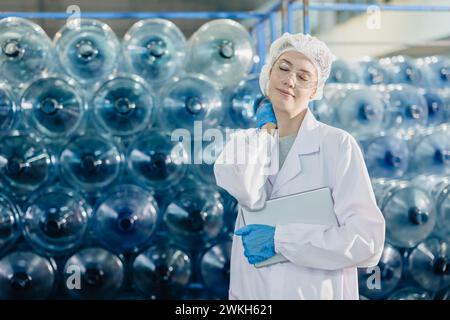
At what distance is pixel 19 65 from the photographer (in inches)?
107

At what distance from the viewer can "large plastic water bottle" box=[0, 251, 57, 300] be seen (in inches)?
102

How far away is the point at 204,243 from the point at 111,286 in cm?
53

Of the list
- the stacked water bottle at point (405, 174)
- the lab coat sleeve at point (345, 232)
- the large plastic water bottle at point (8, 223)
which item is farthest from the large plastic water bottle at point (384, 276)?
the large plastic water bottle at point (8, 223)

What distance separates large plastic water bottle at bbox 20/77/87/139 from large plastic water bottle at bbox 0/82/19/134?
5cm

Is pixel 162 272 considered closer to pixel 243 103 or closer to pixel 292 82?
pixel 243 103

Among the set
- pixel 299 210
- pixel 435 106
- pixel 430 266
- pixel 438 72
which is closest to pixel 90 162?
pixel 299 210

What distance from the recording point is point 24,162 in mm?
2652

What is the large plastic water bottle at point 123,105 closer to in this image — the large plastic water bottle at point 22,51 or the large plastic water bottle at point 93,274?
the large plastic water bottle at point 22,51

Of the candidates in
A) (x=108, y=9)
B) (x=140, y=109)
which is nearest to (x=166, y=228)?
(x=140, y=109)

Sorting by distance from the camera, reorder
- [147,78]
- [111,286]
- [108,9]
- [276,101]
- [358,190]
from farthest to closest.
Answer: [108,9] < [147,78] < [111,286] < [276,101] < [358,190]

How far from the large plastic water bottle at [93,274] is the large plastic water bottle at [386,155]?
1518 millimetres

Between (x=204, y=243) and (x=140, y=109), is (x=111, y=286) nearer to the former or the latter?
(x=204, y=243)

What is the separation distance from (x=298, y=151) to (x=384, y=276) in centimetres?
177

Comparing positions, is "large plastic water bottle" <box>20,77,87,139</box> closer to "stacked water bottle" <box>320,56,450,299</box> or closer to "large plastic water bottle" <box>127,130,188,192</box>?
"large plastic water bottle" <box>127,130,188,192</box>
